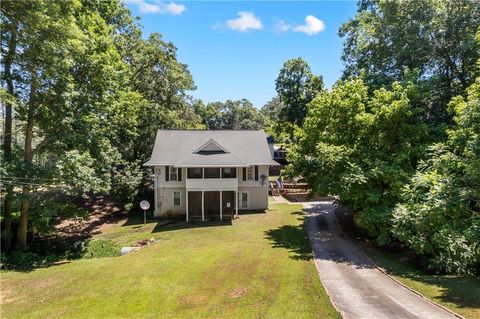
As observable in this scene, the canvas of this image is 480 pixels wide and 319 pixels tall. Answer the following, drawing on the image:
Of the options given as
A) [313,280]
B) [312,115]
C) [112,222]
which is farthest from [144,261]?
[312,115]

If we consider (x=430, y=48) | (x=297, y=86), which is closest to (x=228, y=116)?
(x=297, y=86)

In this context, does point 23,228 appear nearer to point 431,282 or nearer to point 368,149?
point 368,149

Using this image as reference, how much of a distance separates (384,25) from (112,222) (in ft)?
93.5

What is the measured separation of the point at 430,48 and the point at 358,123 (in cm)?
875

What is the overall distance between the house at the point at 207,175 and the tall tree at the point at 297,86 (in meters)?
17.0

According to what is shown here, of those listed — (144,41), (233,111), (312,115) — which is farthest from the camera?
(233,111)

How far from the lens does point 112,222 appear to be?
29.9m

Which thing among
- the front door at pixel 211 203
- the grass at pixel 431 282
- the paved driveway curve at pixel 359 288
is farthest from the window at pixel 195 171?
the grass at pixel 431 282

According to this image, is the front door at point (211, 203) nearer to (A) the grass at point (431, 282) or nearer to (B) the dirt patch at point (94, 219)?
(B) the dirt patch at point (94, 219)

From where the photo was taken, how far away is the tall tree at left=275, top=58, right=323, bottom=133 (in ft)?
155

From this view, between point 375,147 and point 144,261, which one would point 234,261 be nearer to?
point 144,261

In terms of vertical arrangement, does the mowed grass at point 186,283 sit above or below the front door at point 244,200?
below

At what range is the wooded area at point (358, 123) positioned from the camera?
15203mm

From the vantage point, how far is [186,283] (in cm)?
1455
